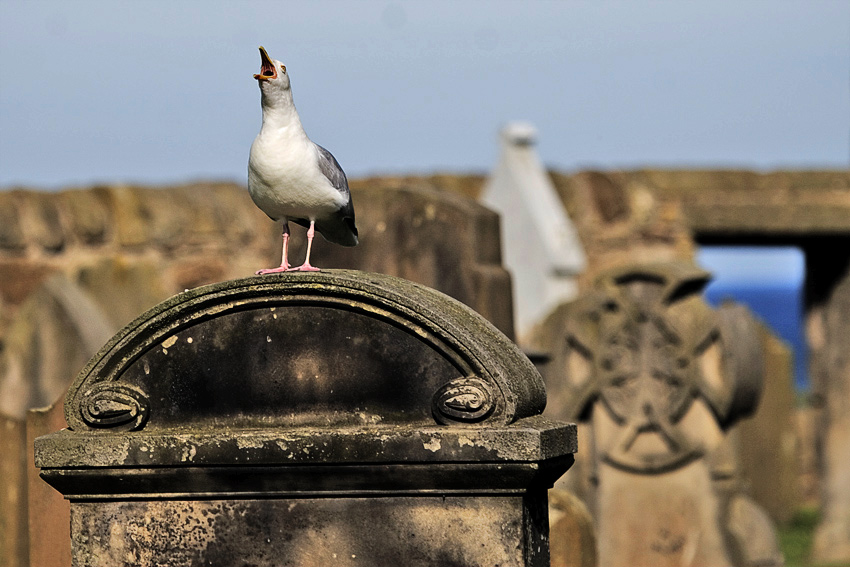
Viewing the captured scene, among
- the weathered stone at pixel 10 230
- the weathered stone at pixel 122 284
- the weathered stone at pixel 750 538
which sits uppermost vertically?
the weathered stone at pixel 10 230

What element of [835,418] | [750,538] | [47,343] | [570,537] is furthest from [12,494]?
[835,418]

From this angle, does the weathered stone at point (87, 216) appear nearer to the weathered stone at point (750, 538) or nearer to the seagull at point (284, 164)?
the weathered stone at point (750, 538)

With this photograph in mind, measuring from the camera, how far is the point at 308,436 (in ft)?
10.6

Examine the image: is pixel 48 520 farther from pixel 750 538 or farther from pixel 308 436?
pixel 750 538

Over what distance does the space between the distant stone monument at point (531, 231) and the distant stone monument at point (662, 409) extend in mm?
2382

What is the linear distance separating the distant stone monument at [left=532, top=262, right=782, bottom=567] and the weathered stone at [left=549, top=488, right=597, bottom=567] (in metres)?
2.16

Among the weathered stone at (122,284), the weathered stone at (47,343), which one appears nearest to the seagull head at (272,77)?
the weathered stone at (47,343)

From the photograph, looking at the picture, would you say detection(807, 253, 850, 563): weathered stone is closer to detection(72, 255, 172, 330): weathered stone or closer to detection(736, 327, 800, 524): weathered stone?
detection(736, 327, 800, 524): weathered stone

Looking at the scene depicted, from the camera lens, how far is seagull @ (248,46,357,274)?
3.30 m

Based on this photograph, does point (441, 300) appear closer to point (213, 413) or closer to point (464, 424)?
point (464, 424)

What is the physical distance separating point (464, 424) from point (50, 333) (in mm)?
3764

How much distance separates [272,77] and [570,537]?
213 centimetres

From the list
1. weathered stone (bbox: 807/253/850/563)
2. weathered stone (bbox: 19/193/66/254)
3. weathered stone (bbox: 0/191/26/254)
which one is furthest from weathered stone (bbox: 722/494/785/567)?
weathered stone (bbox: 0/191/26/254)

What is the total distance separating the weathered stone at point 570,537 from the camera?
4688mm
